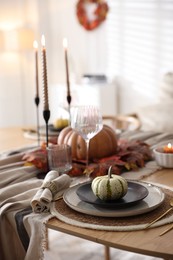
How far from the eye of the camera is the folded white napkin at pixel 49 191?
122cm

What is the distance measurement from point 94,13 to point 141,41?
0.61 m

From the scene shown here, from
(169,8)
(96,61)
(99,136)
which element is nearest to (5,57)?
(96,61)

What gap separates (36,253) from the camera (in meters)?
1.20

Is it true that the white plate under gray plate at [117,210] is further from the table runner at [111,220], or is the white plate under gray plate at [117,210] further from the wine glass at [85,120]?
the wine glass at [85,120]

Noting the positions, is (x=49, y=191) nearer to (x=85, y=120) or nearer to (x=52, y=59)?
(x=85, y=120)

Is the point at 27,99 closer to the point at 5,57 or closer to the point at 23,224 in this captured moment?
the point at 5,57

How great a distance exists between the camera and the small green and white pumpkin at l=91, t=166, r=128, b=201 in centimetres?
120

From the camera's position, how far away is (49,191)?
1291mm

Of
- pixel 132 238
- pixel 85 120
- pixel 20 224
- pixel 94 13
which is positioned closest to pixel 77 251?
pixel 85 120

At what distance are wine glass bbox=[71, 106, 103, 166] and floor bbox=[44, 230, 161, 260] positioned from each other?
3.37 ft

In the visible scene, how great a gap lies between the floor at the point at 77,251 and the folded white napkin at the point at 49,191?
41.9 inches

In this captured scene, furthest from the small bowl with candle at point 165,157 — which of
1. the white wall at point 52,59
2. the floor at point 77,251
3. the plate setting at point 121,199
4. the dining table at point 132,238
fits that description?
the white wall at point 52,59

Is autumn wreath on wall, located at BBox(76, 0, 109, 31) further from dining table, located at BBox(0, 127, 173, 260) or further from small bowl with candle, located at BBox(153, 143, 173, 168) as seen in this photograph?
dining table, located at BBox(0, 127, 173, 260)

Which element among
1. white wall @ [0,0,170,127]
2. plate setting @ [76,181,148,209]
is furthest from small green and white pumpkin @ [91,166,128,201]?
white wall @ [0,0,170,127]
